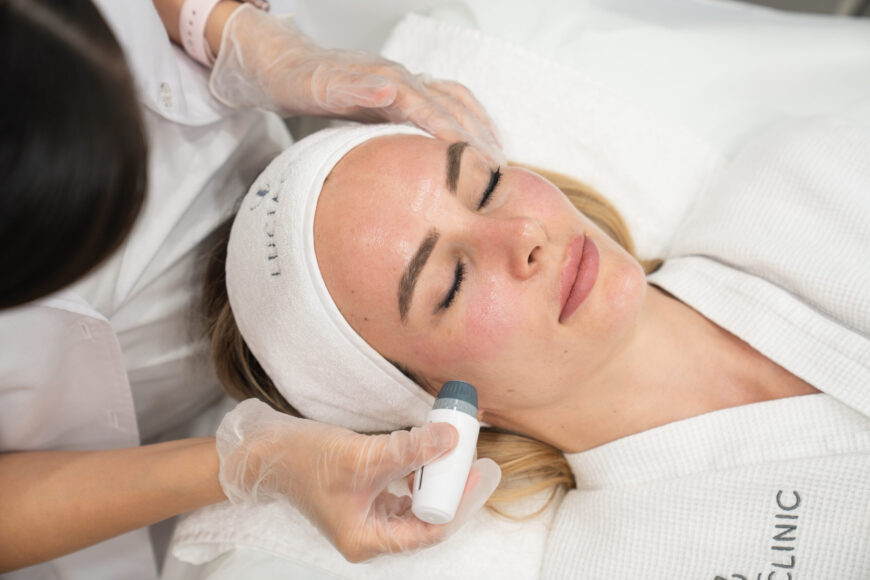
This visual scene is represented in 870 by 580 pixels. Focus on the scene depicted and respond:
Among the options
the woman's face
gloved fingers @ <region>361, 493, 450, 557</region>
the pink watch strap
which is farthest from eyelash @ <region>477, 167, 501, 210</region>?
the pink watch strap

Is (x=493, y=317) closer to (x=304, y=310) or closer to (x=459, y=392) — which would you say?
(x=459, y=392)

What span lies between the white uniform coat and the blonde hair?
0.26 ft

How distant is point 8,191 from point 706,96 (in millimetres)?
1551

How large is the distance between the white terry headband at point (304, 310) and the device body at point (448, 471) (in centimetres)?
20

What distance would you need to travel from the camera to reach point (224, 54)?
1.40 metres

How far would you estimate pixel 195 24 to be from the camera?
4.64ft

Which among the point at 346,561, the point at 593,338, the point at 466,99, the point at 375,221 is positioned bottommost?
the point at 346,561

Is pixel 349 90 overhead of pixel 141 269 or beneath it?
overhead

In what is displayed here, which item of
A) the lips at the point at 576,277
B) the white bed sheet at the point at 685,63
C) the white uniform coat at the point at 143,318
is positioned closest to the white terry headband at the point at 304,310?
the white uniform coat at the point at 143,318

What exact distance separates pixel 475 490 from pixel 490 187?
52cm

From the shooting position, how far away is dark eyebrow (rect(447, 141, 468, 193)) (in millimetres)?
1051

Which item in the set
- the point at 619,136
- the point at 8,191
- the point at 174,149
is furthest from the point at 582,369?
the point at 174,149

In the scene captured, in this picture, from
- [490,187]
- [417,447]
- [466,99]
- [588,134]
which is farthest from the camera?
[588,134]

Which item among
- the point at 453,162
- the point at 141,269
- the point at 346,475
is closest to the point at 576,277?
the point at 453,162
